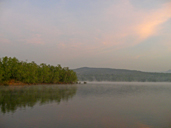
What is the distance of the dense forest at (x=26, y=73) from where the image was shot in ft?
212

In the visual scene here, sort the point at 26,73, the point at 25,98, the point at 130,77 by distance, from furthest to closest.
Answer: the point at 130,77 < the point at 26,73 < the point at 25,98

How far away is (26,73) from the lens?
70.3 m

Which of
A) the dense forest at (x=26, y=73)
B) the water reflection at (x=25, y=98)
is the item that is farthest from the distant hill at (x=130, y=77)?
the water reflection at (x=25, y=98)

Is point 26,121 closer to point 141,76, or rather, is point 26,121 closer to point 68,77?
point 68,77

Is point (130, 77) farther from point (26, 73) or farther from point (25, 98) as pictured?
point (25, 98)

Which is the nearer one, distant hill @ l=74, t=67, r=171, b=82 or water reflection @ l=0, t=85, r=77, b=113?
water reflection @ l=0, t=85, r=77, b=113

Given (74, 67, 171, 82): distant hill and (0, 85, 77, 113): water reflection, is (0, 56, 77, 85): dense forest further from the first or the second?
(74, 67, 171, 82): distant hill

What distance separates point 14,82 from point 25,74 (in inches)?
198

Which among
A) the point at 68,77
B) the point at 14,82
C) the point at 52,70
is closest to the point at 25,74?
the point at 14,82

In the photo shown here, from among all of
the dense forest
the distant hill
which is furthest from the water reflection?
the distant hill

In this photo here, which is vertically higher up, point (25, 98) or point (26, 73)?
point (26, 73)

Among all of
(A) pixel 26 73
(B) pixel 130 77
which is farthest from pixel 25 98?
(B) pixel 130 77

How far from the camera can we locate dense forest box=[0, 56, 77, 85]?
64750mm

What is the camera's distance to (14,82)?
222ft
